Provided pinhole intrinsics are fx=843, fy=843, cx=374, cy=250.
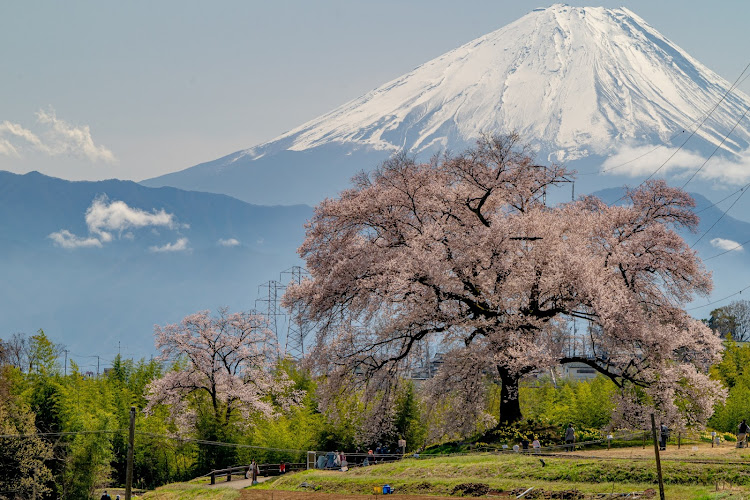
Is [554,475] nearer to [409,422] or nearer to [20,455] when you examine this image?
[409,422]

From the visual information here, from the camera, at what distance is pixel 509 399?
140ft

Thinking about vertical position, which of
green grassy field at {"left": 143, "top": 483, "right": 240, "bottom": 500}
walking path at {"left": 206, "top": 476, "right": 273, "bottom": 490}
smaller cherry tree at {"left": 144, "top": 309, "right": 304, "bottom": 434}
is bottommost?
green grassy field at {"left": 143, "top": 483, "right": 240, "bottom": 500}

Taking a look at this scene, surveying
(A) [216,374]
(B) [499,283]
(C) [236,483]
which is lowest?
(C) [236,483]

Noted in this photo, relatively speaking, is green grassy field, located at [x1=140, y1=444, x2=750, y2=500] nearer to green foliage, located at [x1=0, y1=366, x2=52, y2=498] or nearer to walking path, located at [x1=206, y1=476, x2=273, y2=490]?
walking path, located at [x1=206, y1=476, x2=273, y2=490]

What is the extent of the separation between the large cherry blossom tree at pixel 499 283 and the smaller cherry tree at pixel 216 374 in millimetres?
11507

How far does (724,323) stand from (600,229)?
384 ft

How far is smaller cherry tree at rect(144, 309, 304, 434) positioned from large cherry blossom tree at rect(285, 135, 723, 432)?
37.8ft

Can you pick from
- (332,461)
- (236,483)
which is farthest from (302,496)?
(236,483)

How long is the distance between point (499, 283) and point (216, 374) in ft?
73.1

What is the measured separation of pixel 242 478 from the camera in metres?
48.6

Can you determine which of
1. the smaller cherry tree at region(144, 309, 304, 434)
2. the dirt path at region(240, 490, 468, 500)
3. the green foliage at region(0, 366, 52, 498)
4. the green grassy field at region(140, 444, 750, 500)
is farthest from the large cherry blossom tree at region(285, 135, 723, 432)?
the green foliage at region(0, 366, 52, 498)

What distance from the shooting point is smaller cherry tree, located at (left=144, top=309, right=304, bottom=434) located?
5428cm

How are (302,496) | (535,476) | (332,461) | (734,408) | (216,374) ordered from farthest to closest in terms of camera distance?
(216,374)
(734,408)
(332,461)
(302,496)
(535,476)

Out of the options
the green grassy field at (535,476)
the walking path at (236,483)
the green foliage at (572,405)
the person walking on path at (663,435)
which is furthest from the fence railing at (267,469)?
the person walking on path at (663,435)
